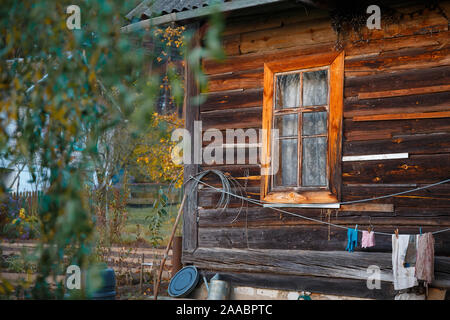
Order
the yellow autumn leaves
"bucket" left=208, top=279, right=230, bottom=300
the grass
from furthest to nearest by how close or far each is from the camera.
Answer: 1. the yellow autumn leaves
2. the grass
3. "bucket" left=208, top=279, right=230, bottom=300

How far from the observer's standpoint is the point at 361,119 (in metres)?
6.18

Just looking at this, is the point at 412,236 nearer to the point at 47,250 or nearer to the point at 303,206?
the point at 303,206

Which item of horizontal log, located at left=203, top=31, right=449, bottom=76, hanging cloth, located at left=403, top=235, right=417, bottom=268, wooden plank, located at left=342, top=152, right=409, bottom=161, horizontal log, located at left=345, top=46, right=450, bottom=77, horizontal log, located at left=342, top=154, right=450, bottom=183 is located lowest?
hanging cloth, located at left=403, top=235, right=417, bottom=268

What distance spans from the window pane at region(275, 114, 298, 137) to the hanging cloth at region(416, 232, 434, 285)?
83.0 inches

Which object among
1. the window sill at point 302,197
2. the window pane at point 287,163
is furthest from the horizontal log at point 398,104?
the window sill at point 302,197

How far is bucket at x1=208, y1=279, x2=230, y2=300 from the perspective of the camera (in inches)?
265

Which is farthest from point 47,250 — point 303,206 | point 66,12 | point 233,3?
point 233,3

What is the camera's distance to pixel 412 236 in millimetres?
5605

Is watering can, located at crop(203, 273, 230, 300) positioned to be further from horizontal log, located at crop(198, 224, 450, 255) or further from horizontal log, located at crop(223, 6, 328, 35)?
horizontal log, located at crop(223, 6, 328, 35)

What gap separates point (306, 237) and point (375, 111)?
1.74m

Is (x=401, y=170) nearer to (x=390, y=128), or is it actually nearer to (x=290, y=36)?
(x=390, y=128)

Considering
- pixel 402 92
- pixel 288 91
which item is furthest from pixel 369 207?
pixel 288 91

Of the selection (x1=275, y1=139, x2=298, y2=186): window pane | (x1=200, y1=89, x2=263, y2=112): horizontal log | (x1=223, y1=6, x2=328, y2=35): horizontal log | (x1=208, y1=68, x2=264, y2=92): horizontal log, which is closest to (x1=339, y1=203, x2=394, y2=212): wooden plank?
(x1=275, y1=139, x2=298, y2=186): window pane

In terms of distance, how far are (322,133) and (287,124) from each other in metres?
0.51
